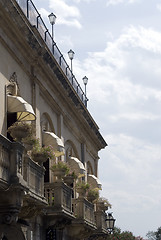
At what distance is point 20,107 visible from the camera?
62.0ft

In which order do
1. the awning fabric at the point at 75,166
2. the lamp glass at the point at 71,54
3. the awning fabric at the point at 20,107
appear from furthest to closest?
the lamp glass at the point at 71,54, the awning fabric at the point at 75,166, the awning fabric at the point at 20,107

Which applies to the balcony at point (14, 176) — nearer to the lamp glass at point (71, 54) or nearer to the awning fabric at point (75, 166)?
the awning fabric at point (75, 166)

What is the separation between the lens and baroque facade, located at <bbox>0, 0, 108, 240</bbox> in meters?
16.2

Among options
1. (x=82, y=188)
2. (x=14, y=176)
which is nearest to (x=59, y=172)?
(x=82, y=188)

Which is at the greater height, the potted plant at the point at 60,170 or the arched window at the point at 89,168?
the arched window at the point at 89,168

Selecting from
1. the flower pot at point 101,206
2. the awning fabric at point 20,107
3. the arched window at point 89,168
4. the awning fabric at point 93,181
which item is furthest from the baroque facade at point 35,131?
the arched window at point 89,168

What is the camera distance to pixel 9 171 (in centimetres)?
1551

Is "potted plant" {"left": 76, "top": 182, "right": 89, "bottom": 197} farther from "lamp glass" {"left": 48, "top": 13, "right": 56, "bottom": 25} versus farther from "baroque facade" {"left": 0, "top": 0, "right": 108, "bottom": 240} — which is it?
"lamp glass" {"left": 48, "top": 13, "right": 56, "bottom": 25}

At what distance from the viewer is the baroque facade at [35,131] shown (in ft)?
53.0

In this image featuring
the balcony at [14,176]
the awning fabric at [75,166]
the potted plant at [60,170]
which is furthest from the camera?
the awning fabric at [75,166]

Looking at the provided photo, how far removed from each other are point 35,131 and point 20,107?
→ 128cm

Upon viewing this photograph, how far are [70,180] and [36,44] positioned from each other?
6.06 metres

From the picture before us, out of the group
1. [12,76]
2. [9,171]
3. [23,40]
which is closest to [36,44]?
[23,40]

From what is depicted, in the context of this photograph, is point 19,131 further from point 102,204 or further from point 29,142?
point 102,204
